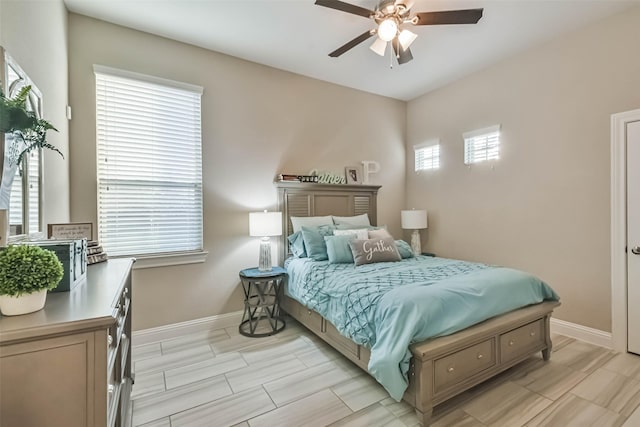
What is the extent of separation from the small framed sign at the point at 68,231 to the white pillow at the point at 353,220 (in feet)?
8.12

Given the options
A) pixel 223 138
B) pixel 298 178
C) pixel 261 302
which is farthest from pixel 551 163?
pixel 223 138

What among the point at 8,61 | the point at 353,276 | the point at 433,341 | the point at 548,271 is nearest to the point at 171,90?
the point at 8,61

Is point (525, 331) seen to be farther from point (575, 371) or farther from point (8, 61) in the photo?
point (8, 61)

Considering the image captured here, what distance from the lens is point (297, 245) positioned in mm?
3357

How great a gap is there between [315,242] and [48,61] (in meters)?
2.57

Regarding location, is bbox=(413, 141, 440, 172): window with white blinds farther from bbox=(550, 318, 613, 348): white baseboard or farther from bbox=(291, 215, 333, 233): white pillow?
bbox=(550, 318, 613, 348): white baseboard

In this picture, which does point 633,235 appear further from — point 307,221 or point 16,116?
point 16,116

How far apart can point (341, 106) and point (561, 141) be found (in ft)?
8.51

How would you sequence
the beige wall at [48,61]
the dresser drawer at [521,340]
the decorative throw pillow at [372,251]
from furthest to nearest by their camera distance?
the decorative throw pillow at [372,251] → the dresser drawer at [521,340] → the beige wall at [48,61]

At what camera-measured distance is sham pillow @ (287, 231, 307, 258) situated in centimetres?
330

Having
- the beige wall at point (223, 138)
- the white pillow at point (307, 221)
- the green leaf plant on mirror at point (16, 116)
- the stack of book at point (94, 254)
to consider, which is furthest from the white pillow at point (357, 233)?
the green leaf plant on mirror at point (16, 116)

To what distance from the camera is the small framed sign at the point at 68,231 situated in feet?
5.96

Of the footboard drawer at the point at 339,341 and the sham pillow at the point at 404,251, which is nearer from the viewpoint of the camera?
the footboard drawer at the point at 339,341

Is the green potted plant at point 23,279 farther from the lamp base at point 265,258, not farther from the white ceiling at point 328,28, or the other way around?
the white ceiling at point 328,28
